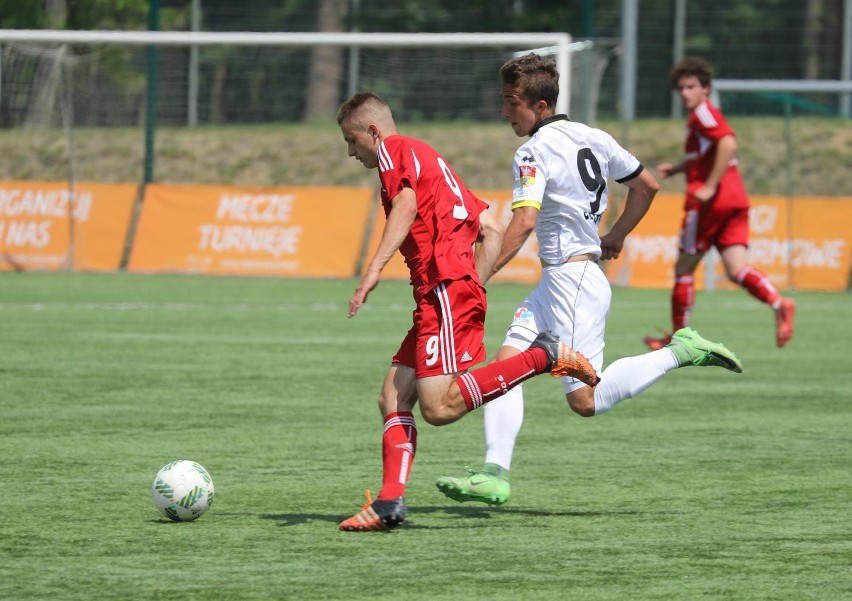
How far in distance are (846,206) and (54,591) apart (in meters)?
16.9

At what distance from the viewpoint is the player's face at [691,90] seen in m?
12.1

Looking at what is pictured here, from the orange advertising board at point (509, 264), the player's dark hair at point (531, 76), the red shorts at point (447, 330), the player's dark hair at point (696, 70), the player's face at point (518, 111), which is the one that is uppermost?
the player's dark hair at point (531, 76)

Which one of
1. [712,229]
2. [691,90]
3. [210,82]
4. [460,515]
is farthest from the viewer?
[210,82]

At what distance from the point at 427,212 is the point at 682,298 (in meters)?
6.57

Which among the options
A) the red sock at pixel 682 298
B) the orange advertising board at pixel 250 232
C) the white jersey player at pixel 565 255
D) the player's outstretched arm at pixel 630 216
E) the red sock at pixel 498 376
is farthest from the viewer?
the orange advertising board at pixel 250 232

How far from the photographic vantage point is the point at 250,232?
20266 mm

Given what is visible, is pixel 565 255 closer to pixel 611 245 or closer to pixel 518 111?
pixel 611 245

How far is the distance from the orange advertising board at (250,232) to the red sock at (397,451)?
14134 millimetres

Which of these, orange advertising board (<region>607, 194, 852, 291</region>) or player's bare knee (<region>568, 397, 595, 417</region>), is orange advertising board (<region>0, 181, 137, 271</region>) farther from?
player's bare knee (<region>568, 397, 595, 417</region>)

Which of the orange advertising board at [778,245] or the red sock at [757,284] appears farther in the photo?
the orange advertising board at [778,245]

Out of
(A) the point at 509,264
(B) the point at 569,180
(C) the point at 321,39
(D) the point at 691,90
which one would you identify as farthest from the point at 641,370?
(C) the point at 321,39

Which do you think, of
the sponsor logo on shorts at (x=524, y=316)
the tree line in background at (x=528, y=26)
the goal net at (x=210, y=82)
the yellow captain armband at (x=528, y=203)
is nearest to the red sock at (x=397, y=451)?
the sponsor logo on shorts at (x=524, y=316)

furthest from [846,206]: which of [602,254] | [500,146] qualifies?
[602,254]

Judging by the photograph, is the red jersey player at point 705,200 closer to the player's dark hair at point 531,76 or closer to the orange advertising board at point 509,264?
the player's dark hair at point 531,76
